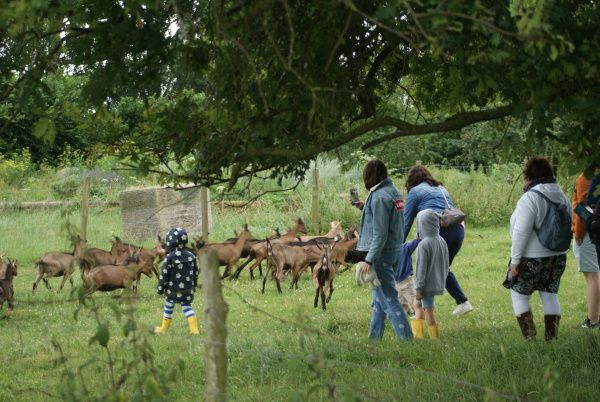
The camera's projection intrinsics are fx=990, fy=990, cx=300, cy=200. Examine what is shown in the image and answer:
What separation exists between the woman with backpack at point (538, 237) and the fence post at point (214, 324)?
14.1ft

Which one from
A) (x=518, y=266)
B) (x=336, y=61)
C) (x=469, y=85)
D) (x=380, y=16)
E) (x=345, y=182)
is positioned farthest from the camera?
(x=345, y=182)

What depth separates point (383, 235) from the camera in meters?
8.73

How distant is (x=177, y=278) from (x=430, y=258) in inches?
124

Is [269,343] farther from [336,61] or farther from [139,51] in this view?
[139,51]

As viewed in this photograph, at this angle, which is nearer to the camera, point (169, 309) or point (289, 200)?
point (169, 309)

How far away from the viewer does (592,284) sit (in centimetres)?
960

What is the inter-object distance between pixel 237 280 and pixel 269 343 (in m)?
7.42

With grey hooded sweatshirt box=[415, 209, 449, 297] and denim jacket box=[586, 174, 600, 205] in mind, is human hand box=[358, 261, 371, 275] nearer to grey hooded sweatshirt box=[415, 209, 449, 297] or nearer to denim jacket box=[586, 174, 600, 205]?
grey hooded sweatshirt box=[415, 209, 449, 297]

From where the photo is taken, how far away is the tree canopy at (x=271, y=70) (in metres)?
4.96

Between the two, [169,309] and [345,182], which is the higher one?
[345,182]

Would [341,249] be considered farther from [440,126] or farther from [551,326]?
[440,126]

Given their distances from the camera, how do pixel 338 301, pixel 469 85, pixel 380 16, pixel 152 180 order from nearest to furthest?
pixel 380 16 < pixel 469 85 < pixel 338 301 < pixel 152 180

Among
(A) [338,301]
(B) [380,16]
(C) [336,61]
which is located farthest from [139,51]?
(A) [338,301]

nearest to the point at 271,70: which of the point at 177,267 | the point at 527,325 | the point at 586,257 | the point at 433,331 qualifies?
the point at 527,325
